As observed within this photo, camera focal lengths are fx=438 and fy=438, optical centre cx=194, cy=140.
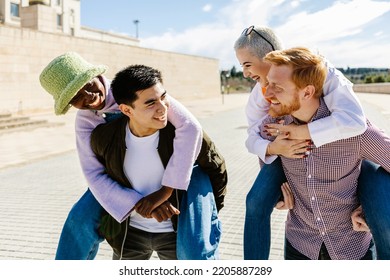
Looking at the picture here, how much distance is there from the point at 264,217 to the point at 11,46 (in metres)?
14.4

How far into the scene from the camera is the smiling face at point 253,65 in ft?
6.19

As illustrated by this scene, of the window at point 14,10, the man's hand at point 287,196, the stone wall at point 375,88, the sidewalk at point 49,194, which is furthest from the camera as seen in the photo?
the stone wall at point 375,88

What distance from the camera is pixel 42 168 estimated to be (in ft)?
21.0

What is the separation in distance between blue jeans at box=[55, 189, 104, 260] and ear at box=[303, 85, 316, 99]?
2.93 feet

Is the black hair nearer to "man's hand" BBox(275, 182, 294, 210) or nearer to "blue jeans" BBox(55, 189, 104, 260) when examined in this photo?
"blue jeans" BBox(55, 189, 104, 260)

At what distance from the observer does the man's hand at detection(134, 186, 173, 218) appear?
157cm

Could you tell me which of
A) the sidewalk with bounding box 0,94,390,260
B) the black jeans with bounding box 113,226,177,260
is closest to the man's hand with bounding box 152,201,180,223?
the black jeans with bounding box 113,226,177,260

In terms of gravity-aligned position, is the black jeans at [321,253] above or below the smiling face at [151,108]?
below

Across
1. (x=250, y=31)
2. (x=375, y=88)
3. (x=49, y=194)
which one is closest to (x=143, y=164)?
(x=250, y=31)

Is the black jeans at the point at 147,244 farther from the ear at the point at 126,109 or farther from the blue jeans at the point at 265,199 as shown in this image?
the ear at the point at 126,109

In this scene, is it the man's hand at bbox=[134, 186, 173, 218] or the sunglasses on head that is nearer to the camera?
the man's hand at bbox=[134, 186, 173, 218]

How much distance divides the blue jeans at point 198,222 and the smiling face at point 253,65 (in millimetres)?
522

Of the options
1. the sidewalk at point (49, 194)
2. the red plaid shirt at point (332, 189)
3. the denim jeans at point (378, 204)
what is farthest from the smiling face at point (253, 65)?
the sidewalk at point (49, 194)
